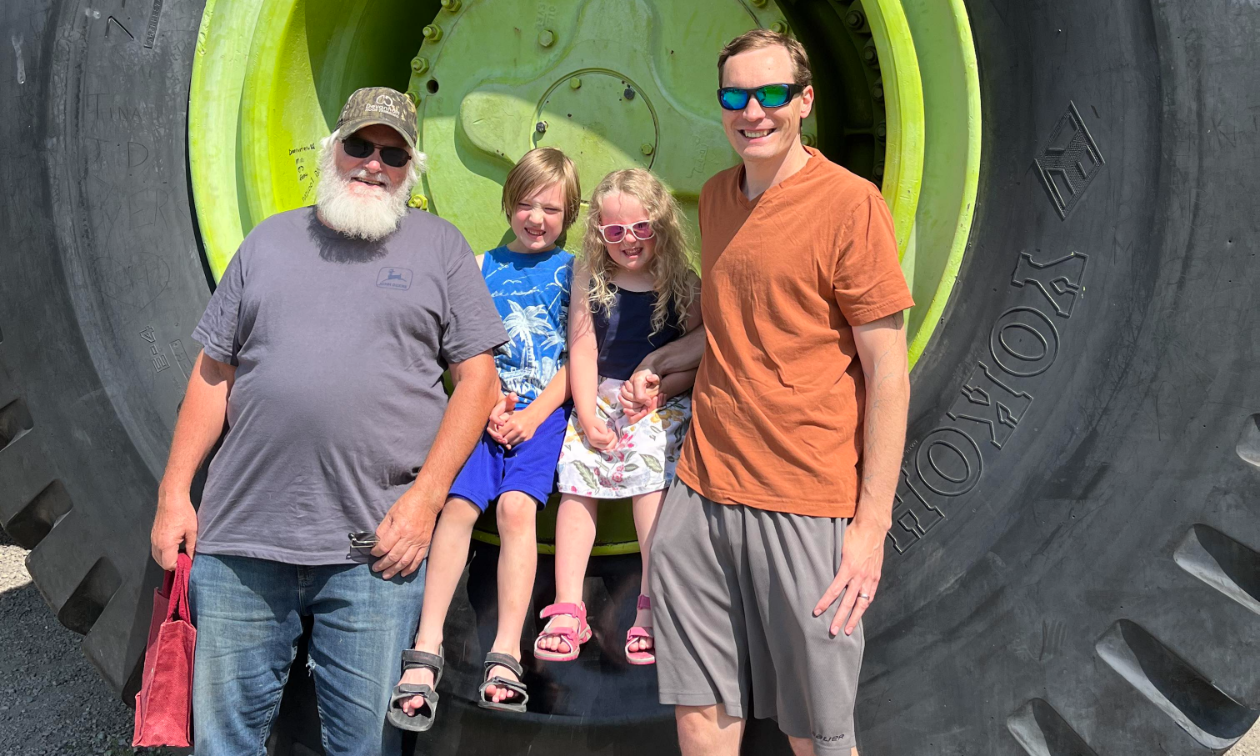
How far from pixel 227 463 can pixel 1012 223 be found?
165 centimetres

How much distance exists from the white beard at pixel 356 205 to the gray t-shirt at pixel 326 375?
5 cm

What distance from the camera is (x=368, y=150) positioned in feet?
7.22

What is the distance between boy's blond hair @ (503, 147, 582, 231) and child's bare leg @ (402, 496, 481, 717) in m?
0.71

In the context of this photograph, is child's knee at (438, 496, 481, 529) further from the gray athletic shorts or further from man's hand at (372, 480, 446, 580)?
the gray athletic shorts

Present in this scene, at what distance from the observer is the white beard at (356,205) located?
2.11 m

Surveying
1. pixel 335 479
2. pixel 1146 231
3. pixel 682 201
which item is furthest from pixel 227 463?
pixel 1146 231

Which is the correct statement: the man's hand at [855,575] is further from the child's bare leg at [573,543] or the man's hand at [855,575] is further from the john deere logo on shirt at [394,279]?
the john deere logo on shirt at [394,279]

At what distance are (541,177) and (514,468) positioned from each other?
2.15 ft

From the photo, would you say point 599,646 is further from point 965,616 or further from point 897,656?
point 965,616

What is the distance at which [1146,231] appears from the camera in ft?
5.46

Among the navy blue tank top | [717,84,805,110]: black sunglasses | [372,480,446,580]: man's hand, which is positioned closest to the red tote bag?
[372,480,446,580]: man's hand

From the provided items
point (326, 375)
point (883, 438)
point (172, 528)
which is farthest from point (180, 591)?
point (883, 438)

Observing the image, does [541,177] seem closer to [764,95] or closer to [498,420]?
[498,420]

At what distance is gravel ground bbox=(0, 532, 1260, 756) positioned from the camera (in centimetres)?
256
